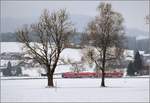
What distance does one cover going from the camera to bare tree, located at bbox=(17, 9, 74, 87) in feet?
165

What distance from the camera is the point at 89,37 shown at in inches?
2067

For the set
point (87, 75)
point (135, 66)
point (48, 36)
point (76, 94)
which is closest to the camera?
point (76, 94)

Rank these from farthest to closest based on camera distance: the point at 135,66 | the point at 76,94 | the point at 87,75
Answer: the point at 87,75, the point at 135,66, the point at 76,94

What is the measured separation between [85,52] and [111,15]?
6101 millimetres

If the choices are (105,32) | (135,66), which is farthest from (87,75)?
(105,32)

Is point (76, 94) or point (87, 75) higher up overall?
point (87, 75)

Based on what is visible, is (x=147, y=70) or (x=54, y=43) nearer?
(x=54, y=43)

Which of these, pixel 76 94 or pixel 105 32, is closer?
pixel 76 94

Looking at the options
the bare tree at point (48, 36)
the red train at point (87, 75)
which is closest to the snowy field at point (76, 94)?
the bare tree at point (48, 36)

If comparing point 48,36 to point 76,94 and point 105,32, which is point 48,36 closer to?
point 105,32

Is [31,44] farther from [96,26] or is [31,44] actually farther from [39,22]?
[96,26]

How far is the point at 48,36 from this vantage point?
166 feet

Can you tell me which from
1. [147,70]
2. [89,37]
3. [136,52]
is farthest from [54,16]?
[147,70]

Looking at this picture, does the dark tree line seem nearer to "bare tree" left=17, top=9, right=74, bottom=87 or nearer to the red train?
the red train
